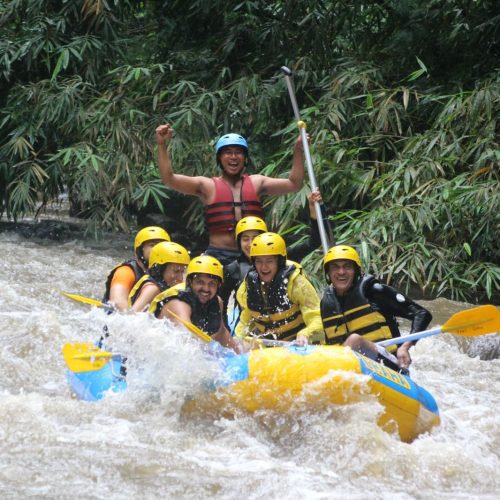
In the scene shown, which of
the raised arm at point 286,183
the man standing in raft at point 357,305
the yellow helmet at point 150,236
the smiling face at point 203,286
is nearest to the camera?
the smiling face at point 203,286

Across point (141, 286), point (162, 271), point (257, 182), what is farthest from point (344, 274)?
point (257, 182)

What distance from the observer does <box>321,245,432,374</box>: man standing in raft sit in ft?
17.4

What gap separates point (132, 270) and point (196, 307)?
103cm

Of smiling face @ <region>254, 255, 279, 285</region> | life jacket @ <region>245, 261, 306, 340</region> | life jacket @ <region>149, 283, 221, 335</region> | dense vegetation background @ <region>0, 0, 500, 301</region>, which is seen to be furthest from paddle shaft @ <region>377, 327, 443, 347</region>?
dense vegetation background @ <region>0, 0, 500, 301</region>

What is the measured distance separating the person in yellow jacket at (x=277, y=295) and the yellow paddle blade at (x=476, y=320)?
73 cm

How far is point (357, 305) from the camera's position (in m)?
5.32

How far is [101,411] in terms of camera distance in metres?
4.89

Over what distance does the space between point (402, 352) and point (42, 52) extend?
6.17 m

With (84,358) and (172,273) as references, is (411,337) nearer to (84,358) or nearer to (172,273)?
(172,273)

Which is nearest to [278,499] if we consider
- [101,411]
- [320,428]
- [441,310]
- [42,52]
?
[320,428]

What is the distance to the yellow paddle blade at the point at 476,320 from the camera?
17.3 ft

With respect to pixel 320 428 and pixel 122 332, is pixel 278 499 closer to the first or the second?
pixel 320 428

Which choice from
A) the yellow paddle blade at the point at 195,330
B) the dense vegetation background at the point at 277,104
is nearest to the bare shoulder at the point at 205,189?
the yellow paddle blade at the point at 195,330

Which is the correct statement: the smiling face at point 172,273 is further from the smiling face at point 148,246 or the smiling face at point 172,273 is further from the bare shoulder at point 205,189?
the bare shoulder at point 205,189
